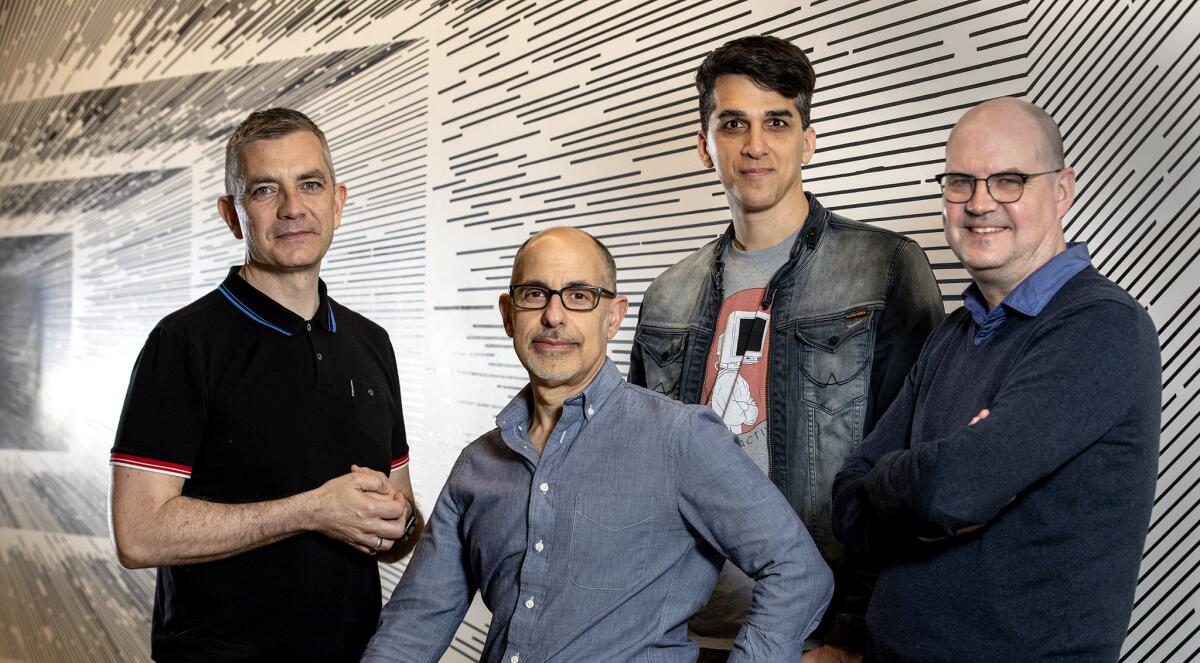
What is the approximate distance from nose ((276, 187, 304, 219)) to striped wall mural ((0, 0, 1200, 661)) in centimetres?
121

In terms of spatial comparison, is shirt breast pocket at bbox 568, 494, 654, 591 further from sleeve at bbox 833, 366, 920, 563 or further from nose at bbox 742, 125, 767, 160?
nose at bbox 742, 125, 767, 160

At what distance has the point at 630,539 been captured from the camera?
1.70m

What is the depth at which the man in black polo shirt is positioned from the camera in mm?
2061

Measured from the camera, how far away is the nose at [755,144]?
2127 millimetres

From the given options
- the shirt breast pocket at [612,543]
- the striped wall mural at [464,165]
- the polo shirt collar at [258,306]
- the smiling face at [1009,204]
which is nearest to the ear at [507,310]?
the shirt breast pocket at [612,543]

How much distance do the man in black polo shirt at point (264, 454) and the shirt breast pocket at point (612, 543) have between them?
620 mm

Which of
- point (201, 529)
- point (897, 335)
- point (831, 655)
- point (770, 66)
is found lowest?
point (831, 655)

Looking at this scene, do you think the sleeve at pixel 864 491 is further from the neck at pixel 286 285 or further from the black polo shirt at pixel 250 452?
the neck at pixel 286 285

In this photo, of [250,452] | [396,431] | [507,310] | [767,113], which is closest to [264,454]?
[250,452]

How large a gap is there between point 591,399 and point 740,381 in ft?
1.54

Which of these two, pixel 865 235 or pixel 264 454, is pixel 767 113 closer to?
pixel 865 235

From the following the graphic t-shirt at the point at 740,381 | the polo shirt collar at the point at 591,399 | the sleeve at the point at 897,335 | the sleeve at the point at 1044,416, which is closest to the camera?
the sleeve at the point at 1044,416

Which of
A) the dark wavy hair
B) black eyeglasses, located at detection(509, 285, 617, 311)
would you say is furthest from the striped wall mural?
black eyeglasses, located at detection(509, 285, 617, 311)

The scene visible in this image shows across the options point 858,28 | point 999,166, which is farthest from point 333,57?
point 999,166
